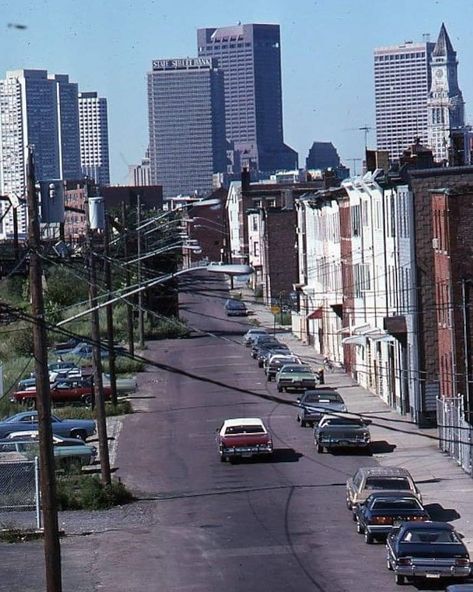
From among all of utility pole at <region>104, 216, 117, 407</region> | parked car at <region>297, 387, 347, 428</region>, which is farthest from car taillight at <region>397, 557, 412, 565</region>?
parked car at <region>297, 387, 347, 428</region>

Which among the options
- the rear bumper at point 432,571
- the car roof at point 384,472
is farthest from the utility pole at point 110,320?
the rear bumper at point 432,571

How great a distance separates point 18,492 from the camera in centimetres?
3125

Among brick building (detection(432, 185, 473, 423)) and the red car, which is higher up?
brick building (detection(432, 185, 473, 423))

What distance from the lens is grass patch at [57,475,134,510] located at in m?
31.9

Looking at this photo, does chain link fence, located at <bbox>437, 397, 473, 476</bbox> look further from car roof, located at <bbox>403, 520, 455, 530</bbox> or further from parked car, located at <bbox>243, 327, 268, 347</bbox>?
parked car, located at <bbox>243, 327, 268, 347</bbox>

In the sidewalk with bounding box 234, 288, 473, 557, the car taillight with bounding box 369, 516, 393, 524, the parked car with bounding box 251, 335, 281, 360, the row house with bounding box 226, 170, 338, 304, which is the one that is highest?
the row house with bounding box 226, 170, 338, 304

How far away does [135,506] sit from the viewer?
31.8 m

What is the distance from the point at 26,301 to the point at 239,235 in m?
48.5

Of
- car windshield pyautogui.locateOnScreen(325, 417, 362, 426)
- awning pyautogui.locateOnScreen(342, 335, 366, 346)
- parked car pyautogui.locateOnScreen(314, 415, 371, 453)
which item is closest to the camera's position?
parked car pyautogui.locateOnScreen(314, 415, 371, 453)

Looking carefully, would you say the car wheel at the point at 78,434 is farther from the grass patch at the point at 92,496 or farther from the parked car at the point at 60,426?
the grass patch at the point at 92,496

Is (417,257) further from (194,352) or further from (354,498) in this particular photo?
(194,352)

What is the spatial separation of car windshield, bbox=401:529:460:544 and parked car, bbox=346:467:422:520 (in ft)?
14.4

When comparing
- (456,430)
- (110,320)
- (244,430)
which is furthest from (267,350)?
(456,430)

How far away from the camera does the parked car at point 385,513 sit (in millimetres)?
26844
